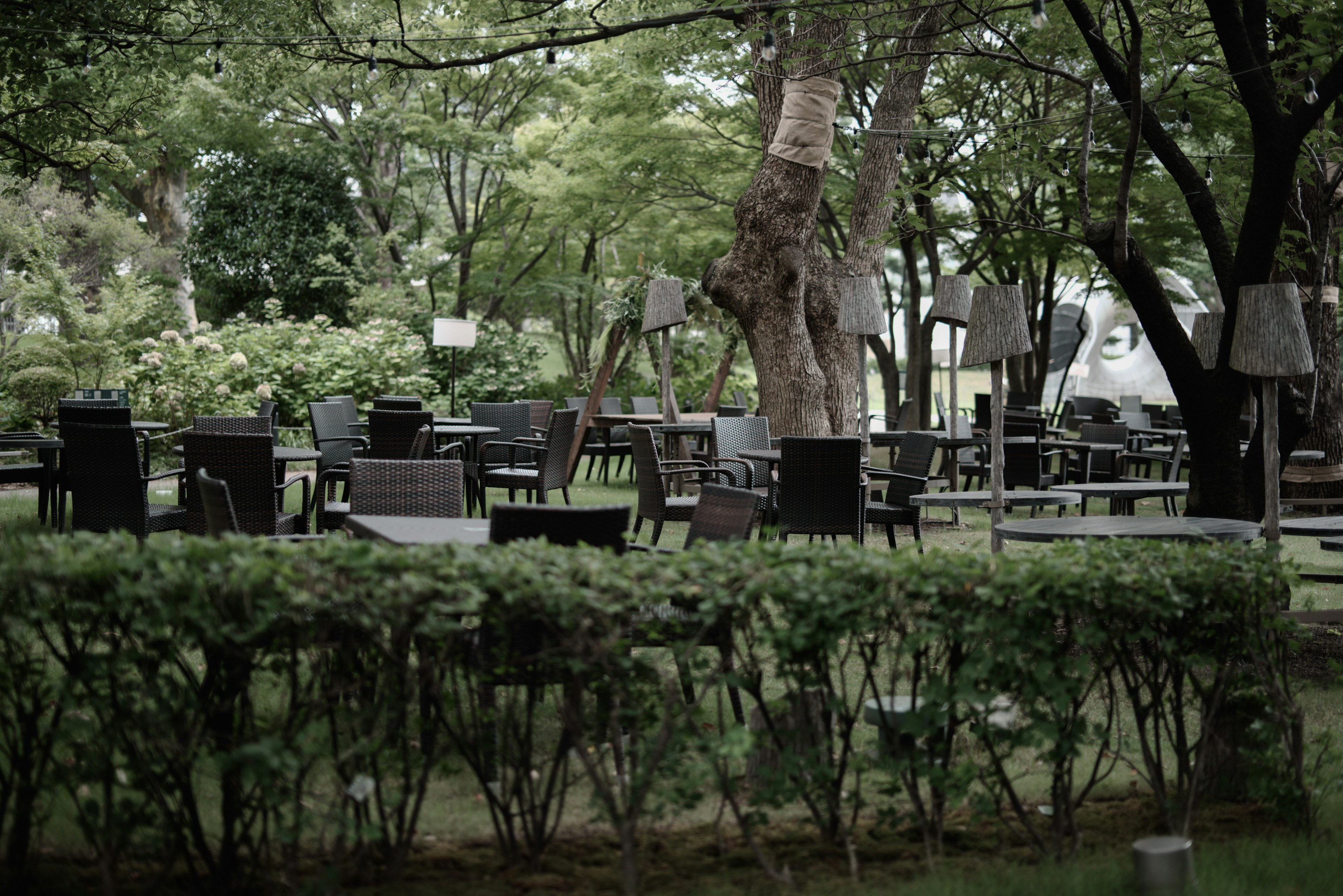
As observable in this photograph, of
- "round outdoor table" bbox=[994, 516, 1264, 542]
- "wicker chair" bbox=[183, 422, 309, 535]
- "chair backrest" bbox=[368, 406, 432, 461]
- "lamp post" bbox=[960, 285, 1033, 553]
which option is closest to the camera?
"round outdoor table" bbox=[994, 516, 1264, 542]

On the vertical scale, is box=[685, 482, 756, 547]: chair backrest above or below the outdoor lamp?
below

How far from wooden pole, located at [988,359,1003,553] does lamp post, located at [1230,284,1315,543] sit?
99cm

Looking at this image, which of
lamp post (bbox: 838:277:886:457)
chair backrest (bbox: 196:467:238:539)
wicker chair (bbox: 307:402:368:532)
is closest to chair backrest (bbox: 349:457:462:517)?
chair backrest (bbox: 196:467:238:539)

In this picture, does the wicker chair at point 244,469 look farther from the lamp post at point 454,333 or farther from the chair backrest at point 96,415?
the lamp post at point 454,333

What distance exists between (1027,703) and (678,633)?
949mm

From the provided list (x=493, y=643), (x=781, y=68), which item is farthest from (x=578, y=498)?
(x=493, y=643)

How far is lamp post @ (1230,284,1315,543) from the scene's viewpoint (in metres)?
4.27

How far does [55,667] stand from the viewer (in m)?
4.09

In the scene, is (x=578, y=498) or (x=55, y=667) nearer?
(x=55, y=667)

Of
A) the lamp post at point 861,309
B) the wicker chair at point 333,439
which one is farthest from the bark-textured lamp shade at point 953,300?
the wicker chair at point 333,439

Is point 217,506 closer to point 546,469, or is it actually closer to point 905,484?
point 546,469

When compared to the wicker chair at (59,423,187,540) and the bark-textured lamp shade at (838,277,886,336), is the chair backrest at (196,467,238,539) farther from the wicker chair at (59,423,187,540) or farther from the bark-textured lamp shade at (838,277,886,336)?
the bark-textured lamp shade at (838,277,886,336)

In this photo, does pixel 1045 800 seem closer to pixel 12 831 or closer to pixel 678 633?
pixel 678 633

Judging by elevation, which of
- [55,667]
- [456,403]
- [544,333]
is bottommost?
[55,667]
